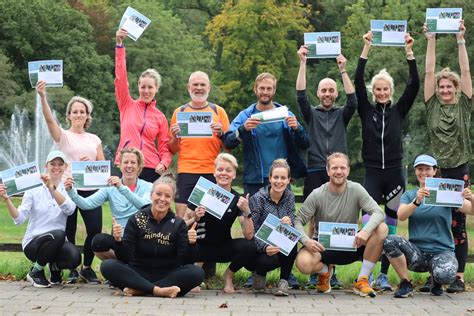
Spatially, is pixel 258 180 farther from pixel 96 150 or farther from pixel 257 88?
pixel 96 150

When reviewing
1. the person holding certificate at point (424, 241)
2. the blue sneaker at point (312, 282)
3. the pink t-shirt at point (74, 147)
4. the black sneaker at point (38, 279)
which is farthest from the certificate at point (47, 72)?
the person holding certificate at point (424, 241)

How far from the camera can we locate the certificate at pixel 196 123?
32.4ft

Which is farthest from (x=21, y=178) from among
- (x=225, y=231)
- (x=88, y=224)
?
(x=225, y=231)

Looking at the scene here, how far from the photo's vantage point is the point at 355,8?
47312 millimetres

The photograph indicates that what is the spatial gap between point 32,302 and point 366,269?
11.3 feet

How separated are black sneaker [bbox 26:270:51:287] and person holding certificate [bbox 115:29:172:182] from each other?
5.35 feet

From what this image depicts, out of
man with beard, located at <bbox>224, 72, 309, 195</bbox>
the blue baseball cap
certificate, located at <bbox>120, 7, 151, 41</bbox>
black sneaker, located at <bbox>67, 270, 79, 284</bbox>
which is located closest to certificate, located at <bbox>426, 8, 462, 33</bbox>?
the blue baseball cap

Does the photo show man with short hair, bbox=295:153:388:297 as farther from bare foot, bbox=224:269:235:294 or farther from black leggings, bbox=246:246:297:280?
bare foot, bbox=224:269:235:294

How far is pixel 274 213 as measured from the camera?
30.7ft

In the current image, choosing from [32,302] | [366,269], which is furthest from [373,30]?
[32,302]

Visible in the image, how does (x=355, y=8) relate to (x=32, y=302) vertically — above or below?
above

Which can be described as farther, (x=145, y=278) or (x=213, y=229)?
(x=213, y=229)

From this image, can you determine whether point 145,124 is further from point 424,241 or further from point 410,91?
point 424,241

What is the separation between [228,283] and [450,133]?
297 cm
